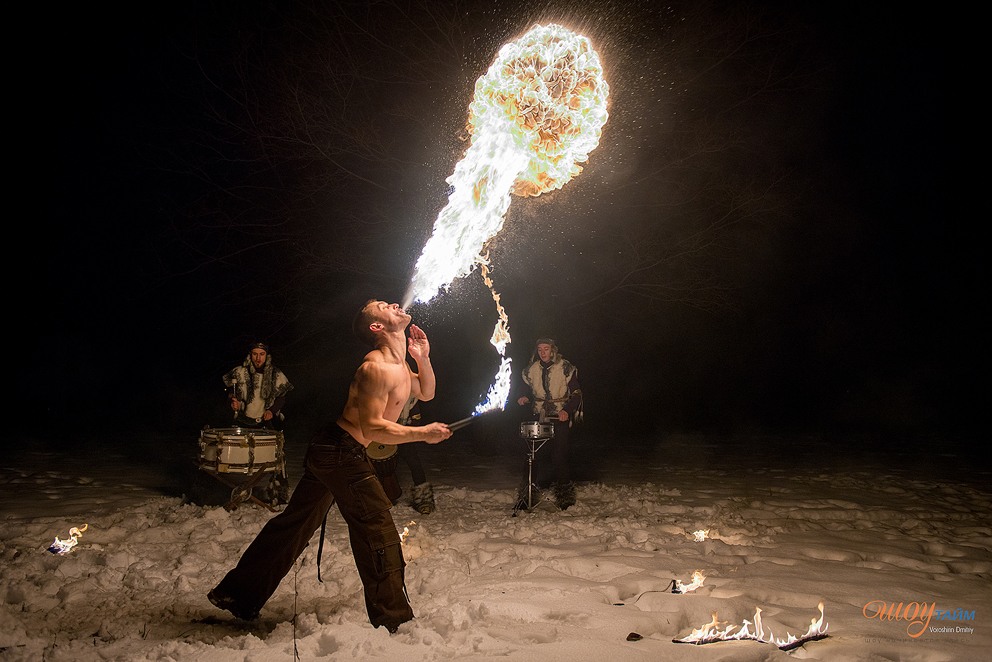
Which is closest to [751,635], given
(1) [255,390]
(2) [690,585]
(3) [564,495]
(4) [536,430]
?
(2) [690,585]

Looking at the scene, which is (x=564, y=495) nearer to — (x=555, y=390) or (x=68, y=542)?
(x=555, y=390)

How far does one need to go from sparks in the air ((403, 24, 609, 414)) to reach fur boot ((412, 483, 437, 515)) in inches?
69.1

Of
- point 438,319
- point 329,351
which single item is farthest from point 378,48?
point 329,351

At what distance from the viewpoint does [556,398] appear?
8.34 m

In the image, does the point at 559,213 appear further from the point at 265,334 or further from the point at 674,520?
the point at 674,520

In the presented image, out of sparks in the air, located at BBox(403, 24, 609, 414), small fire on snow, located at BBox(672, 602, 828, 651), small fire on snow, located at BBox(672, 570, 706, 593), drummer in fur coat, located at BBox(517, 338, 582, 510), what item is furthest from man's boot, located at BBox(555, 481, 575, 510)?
small fire on snow, located at BBox(672, 602, 828, 651)

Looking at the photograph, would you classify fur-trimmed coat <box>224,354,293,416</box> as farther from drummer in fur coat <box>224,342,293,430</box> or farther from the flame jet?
the flame jet

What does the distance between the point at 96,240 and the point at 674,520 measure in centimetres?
2602

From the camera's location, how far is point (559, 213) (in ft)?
46.9

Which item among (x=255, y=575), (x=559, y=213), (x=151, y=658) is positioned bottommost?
(x=151, y=658)

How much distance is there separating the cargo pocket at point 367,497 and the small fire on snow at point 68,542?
300 cm

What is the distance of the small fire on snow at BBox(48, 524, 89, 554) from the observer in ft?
18.0

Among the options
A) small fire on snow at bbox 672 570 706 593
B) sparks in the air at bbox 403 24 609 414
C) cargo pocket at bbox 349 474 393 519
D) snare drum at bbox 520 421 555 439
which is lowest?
small fire on snow at bbox 672 570 706 593

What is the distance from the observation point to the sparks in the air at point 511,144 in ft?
19.1
